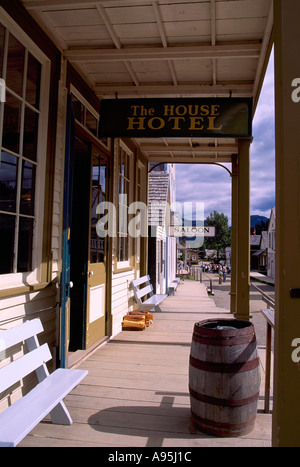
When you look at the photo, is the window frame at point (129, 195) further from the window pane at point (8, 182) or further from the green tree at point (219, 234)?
the green tree at point (219, 234)

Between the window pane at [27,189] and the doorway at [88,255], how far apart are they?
1352 mm

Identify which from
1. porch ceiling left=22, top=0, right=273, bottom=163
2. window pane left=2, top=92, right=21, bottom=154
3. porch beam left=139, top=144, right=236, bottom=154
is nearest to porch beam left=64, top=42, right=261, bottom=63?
porch ceiling left=22, top=0, right=273, bottom=163

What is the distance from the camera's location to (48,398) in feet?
7.87

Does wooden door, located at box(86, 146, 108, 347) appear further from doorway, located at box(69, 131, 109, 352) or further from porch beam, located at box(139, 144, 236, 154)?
porch beam, located at box(139, 144, 236, 154)

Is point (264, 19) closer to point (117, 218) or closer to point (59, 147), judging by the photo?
point (59, 147)

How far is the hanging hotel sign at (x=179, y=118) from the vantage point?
4109mm

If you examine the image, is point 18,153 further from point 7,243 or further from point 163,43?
point 163,43

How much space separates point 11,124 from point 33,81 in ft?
2.11

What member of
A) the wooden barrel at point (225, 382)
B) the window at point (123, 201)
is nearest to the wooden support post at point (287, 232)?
→ the wooden barrel at point (225, 382)

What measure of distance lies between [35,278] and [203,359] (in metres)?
1.73

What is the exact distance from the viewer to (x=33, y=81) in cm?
349

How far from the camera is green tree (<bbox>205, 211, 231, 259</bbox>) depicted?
8772 cm

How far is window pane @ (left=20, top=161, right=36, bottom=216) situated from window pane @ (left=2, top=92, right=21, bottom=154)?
0.22 m
